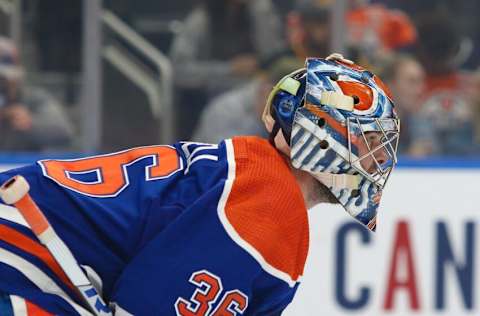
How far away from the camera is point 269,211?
1673 millimetres

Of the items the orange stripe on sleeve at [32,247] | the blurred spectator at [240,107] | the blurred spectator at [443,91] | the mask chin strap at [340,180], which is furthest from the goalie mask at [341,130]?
the blurred spectator at [443,91]

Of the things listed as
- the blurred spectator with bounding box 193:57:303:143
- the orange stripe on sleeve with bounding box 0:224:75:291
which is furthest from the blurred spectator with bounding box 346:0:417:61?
the orange stripe on sleeve with bounding box 0:224:75:291

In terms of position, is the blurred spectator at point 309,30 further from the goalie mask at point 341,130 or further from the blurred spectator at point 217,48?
the goalie mask at point 341,130

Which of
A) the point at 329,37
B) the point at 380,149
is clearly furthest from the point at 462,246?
the point at 380,149

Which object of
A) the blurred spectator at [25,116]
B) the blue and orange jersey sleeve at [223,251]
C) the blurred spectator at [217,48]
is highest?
the blue and orange jersey sleeve at [223,251]

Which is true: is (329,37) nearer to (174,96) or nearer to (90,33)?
(174,96)

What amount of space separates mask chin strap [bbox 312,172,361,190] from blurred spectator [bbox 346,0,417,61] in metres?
2.59

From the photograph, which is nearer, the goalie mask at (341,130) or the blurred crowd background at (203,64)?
the goalie mask at (341,130)

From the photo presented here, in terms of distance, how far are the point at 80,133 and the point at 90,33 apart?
401mm

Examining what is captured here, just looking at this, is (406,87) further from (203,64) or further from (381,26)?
(203,64)

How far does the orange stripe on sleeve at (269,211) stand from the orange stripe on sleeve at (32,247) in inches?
10.8

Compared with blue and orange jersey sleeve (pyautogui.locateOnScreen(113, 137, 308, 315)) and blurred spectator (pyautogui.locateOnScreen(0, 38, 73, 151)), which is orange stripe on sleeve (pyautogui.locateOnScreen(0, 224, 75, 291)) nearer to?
blue and orange jersey sleeve (pyautogui.locateOnScreen(113, 137, 308, 315))

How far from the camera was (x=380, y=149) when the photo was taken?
1.79 meters

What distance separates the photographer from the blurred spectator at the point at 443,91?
4371 mm
